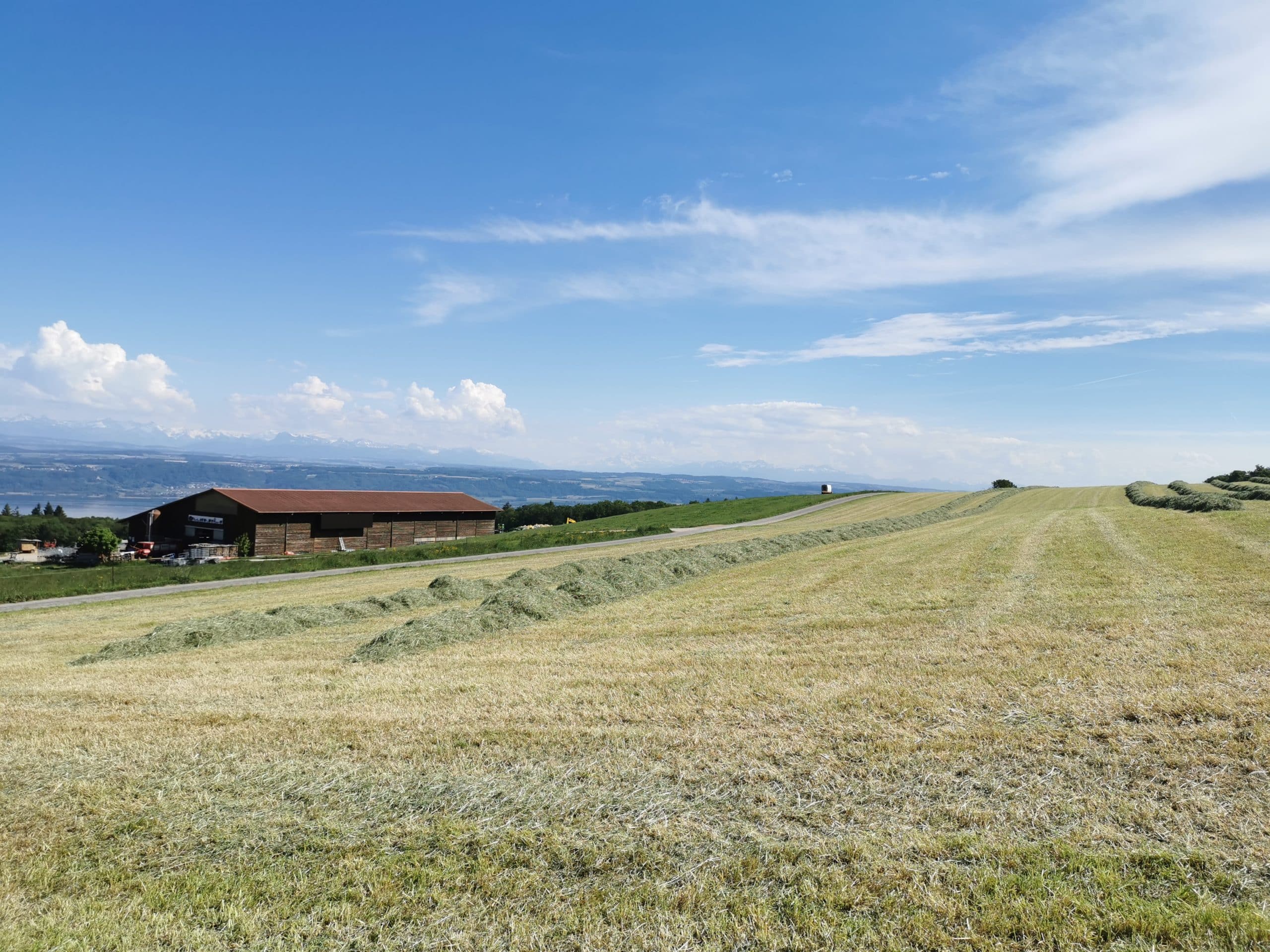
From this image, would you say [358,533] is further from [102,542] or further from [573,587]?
[573,587]

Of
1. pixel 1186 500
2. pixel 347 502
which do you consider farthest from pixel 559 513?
pixel 1186 500

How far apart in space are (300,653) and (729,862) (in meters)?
12.9

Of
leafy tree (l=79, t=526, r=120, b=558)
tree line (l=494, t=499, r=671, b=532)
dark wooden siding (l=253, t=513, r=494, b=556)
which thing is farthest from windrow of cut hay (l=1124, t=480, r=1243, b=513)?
leafy tree (l=79, t=526, r=120, b=558)

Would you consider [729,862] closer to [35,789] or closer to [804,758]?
[804,758]

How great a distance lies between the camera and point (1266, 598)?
14328 millimetres

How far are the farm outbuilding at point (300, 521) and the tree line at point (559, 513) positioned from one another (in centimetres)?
1989

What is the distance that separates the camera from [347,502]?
69.9 metres

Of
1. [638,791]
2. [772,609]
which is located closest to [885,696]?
[638,791]

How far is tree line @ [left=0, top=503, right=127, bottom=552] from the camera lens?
7562 centimetres

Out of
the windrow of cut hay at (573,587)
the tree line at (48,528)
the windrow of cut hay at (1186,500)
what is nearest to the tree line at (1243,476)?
the windrow of cut hay at (1186,500)

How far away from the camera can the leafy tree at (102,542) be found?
5925 centimetres

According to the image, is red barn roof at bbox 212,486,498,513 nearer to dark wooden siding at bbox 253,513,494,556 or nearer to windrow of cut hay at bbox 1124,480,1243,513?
dark wooden siding at bbox 253,513,494,556

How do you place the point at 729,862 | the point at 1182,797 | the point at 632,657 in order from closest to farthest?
the point at 729,862 < the point at 1182,797 < the point at 632,657

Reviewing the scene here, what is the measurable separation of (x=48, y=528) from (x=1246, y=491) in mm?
112013
